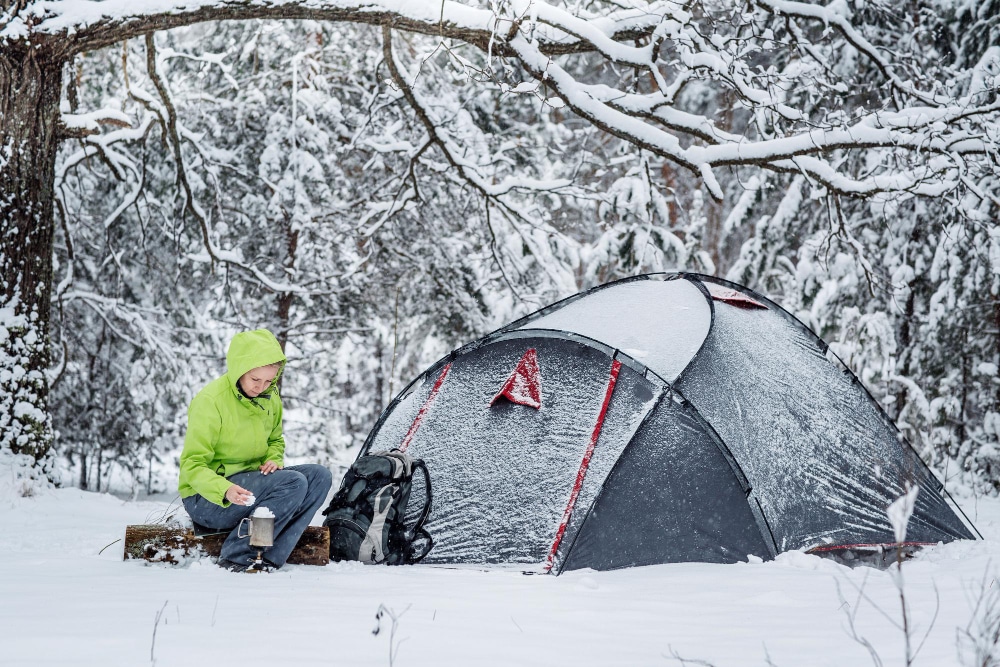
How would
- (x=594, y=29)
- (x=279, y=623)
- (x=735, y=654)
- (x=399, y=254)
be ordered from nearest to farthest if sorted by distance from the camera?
1. (x=735, y=654)
2. (x=279, y=623)
3. (x=594, y=29)
4. (x=399, y=254)

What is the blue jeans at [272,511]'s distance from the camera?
14.5ft

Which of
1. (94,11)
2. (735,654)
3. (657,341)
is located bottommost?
(735,654)

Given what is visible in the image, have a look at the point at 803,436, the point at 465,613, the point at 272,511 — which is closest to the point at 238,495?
the point at 272,511

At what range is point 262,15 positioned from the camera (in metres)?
6.32

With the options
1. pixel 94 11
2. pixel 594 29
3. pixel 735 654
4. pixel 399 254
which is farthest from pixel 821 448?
pixel 399 254

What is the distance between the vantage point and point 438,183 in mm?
11883

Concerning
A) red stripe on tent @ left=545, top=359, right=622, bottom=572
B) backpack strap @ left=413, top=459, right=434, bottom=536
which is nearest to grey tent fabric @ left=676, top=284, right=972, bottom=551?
red stripe on tent @ left=545, top=359, right=622, bottom=572

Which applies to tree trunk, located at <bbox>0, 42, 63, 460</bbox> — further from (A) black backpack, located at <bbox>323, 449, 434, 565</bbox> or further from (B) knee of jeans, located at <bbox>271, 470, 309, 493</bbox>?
(B) knee of jeans, located at <bbox>271, 470, 309, 493</bbox>

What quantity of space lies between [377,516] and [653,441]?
1.56 metres

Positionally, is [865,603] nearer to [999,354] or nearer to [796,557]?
[796,557]

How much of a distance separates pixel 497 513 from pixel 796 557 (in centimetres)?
159

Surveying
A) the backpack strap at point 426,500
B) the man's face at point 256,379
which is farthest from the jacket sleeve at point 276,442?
the backpack strap at point 426,500

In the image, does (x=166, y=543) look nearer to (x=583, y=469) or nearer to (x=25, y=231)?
(x=583, y=469)

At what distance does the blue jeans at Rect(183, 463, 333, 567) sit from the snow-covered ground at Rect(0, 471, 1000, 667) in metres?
0.15
